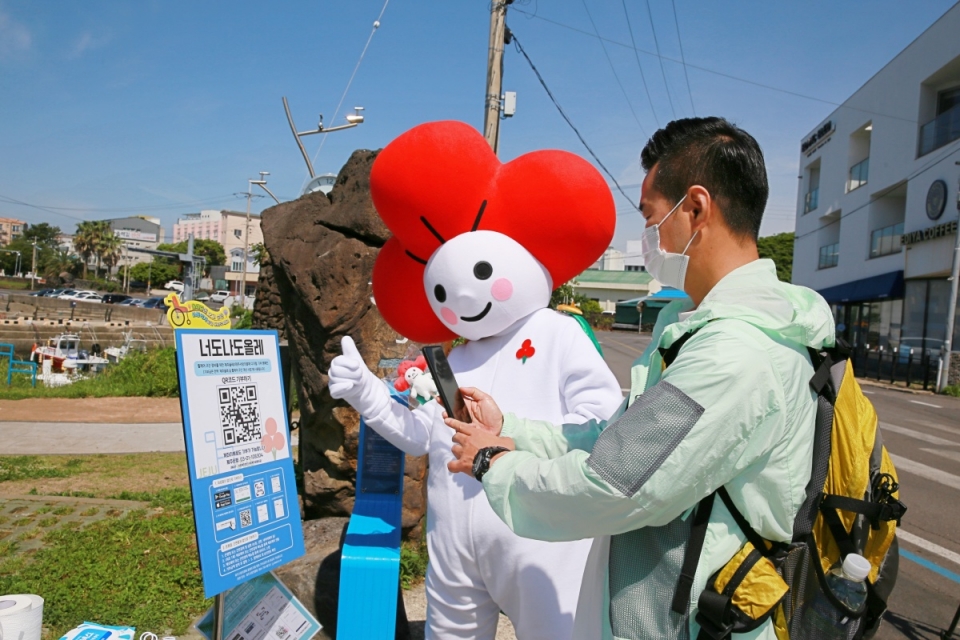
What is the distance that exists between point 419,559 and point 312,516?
91cm

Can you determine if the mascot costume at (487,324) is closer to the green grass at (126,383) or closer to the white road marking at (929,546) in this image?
the white road marking at (929,546)

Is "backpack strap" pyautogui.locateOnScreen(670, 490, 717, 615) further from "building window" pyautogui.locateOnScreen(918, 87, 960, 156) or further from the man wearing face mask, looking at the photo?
"building window" pyautogui.locateOnScreen(918, 87, 960, 156)

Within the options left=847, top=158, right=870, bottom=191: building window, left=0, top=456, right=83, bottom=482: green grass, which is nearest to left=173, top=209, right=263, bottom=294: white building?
left=0, top=456, right=83, bottom=482: green grass

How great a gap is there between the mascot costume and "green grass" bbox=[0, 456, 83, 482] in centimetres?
531

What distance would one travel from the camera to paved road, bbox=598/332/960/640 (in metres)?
3.90

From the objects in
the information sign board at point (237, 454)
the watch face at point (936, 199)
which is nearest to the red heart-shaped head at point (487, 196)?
the information sign board at point (237, 454)

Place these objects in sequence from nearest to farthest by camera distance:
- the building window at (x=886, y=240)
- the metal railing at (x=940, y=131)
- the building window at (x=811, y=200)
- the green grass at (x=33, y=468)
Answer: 1. the green grass at (x=33, y=468)
2. the metal railing at (x=940, y=131)
3. the building window at (x=886, y=240)
4. the building window at (x=811, y=200)

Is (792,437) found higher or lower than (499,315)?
lower

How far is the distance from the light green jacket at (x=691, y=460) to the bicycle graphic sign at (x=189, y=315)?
20.9 feet

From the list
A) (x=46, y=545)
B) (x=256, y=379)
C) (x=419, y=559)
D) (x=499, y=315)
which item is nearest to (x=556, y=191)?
(x=499, y=315)

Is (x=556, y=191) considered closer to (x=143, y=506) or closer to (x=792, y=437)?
(x=792, y=437)

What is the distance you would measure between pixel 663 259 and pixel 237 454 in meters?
1.74

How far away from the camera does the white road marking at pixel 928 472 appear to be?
679 centimetres

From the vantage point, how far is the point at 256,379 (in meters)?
2.56
